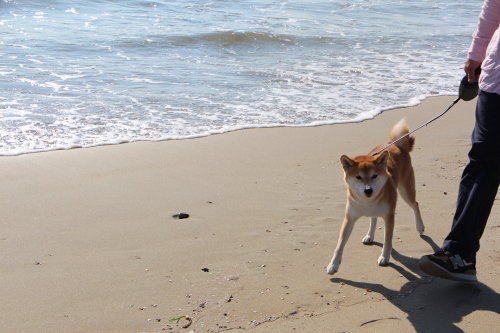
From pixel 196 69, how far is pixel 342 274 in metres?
7.34

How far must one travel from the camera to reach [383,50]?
41.4 feet

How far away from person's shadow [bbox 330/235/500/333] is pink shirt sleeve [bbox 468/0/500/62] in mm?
1407

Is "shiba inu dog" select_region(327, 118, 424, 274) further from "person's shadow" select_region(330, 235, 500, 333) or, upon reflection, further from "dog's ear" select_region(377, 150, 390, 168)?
"person's shadow" select_region(330, 235, 500, 333)

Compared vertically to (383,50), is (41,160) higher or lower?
lower

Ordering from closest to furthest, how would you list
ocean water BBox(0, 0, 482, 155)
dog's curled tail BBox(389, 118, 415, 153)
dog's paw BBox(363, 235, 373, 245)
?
dog's paw BBox(363, 235, 373, 245) → dog's curled tail BBox(389, 118, 415, 153) → ocean water BBox(0, 0, 482, 155)

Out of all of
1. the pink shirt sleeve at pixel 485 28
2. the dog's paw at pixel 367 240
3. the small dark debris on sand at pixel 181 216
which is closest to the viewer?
the pink shirt sleeve at pixel 485 28

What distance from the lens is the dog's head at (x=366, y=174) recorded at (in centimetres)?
364

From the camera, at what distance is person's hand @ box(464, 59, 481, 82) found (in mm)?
3312

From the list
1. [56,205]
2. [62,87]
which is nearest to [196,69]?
[62,87]

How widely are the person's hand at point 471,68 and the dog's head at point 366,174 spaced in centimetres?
71

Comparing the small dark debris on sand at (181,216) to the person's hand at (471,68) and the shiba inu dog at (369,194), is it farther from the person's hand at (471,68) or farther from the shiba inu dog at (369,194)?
the person's hand at (471,68)

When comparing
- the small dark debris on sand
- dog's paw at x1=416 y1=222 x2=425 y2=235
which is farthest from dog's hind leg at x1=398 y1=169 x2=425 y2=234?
the small dark debris on sand

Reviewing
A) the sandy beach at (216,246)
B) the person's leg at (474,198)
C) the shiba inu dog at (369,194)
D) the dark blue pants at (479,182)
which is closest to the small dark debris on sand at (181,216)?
the sandy beach at (216,246)

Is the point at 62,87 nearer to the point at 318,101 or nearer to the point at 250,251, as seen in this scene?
the point at 318,101
